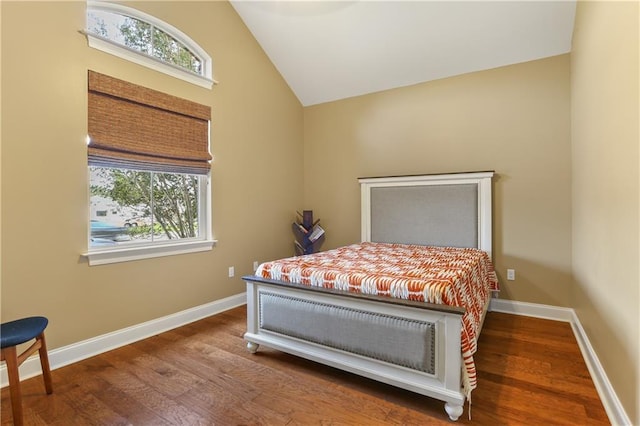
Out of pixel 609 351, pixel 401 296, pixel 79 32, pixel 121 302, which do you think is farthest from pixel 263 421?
pixel 79 32

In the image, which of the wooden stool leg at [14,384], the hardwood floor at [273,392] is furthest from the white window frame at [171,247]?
the wooden stool leg at [14,384]

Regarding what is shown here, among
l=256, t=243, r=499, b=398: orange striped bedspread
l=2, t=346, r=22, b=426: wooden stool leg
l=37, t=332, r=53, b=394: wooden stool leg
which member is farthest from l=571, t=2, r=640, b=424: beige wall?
l=37, t=332, r=53, b=394: wooden stool leg

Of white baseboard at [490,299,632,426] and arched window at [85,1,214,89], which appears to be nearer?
white baseboard at [490,299,632,426]

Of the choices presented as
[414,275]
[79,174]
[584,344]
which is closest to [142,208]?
[79,174]

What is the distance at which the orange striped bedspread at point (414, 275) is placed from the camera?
180cm

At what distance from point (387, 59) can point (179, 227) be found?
2.97 meters

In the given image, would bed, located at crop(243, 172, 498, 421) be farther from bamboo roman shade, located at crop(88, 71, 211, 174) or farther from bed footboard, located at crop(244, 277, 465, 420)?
bamboo roman shade, located at crop(88, 71, 211, 174)

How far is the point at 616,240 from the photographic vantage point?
169cm

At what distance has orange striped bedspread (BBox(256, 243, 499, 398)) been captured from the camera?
1.80 metres

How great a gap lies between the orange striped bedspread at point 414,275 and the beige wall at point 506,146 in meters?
0.49

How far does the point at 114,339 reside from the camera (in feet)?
8.45

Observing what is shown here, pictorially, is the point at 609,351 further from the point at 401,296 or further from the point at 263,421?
the point at 263,421

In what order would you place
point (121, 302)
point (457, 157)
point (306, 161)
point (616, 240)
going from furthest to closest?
point (306, 161)
point (457, 157)
point (121, 302)
point (616, 240)

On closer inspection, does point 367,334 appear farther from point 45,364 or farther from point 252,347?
point 45,364
